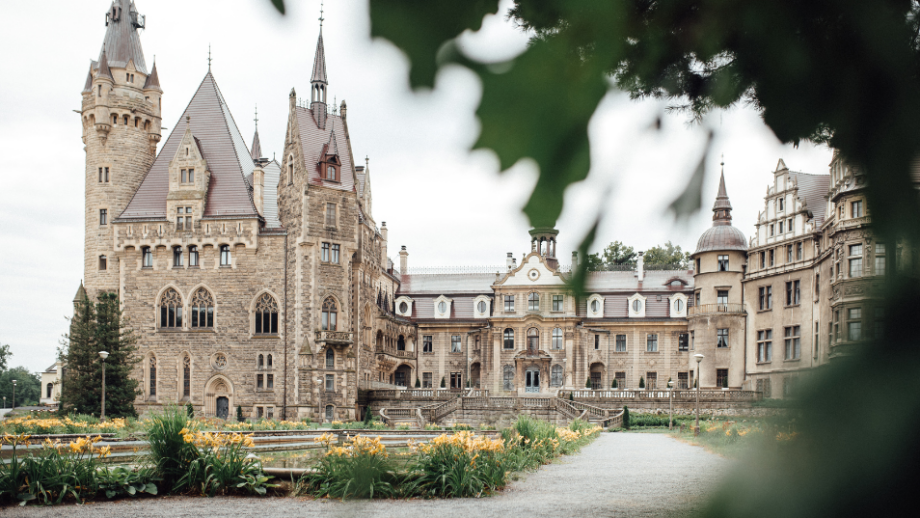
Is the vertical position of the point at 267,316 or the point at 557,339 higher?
→ the point at 267,316

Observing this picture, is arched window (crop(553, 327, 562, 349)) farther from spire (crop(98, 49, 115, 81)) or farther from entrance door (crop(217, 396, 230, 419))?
spire (crop(98, 49, 115, 81))

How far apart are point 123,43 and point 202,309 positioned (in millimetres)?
14419

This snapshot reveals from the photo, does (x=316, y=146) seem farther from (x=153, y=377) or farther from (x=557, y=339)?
(x=557, y=339)

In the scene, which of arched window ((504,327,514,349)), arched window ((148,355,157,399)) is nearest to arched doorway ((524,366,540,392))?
arched window ((504,327,514,349))

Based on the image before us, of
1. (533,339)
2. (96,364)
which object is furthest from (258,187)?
(533,339)

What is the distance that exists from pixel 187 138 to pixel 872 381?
128 feet

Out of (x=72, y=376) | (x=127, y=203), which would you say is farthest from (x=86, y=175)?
(x=72, y=376)

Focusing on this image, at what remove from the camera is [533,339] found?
145ft

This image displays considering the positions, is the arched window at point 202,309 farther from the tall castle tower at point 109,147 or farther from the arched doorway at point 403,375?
the arched doorway at point 403,375

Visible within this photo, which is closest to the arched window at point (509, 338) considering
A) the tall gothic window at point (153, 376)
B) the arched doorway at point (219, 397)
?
the arched doorway at point (219, 397)

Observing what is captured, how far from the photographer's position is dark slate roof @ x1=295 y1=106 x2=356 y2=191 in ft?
119

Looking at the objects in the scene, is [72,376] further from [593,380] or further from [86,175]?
[593,380]

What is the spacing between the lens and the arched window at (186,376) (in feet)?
117

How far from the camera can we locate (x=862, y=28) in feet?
2.40
